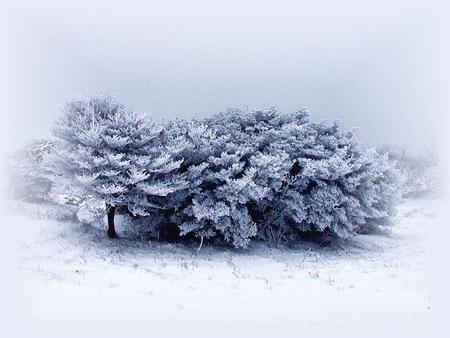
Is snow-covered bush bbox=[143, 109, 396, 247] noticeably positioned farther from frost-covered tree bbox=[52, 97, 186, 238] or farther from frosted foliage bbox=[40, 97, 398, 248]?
frost-covered tree bbox=[52, 97, 186, 238]

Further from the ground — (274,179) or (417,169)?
(274,179)

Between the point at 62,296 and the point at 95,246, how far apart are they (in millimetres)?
6343

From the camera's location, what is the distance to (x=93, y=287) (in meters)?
7.71

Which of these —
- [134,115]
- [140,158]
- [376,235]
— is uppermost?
[134,115]

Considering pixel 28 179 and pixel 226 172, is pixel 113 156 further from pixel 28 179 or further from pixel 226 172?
pixel 28 179

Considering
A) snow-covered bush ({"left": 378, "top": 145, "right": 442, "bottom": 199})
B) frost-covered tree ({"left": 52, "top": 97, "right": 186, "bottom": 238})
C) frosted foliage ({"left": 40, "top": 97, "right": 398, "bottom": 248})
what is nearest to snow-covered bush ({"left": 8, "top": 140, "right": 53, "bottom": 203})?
frosted foliage ({"left": 40, "top": 97, "right": 398, "bottom": 248})

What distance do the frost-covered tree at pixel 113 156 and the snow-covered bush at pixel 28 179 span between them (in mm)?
6772

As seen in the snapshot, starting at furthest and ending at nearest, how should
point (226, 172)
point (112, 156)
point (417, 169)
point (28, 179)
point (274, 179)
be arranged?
point (417, 169) < point (28, 179) < point (274, 179) < point (226, 172) < point (112, 156)

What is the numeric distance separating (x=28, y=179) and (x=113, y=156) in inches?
396

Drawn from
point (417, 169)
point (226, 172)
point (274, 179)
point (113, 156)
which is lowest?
point (417, 169)

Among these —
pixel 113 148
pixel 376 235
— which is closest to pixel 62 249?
pixel 113 148

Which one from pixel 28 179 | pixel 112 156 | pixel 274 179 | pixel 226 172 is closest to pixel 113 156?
pixel 112 156

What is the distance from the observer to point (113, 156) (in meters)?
13.0

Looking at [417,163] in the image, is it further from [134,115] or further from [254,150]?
[134,115]
